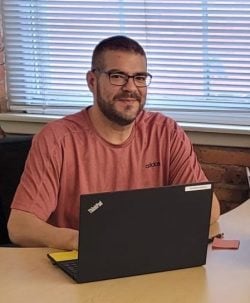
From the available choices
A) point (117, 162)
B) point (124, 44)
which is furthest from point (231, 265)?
point (124, 44)

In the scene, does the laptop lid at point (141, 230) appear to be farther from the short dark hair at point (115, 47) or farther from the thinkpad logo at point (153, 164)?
the short dark hair at point (115, 47)

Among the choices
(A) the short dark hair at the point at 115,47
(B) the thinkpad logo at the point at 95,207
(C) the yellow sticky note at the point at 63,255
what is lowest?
(C) the yellow sticky note at the point at 63,255

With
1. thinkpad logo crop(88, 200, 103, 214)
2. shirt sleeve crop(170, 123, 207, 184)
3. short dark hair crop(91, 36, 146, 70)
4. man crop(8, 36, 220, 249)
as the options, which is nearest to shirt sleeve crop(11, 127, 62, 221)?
man crop(8, 36, 220, 249)

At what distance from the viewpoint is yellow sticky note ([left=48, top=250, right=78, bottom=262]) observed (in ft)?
5.82

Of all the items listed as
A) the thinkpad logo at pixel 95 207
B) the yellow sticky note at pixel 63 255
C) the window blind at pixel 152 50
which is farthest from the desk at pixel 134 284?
the window blind at pixel 152 50

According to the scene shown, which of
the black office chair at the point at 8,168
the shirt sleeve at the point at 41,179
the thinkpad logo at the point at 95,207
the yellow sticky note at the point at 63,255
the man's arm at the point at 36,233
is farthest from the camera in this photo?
the black office chair at the point at 8,168

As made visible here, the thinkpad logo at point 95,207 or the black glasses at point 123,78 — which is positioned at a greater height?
the black glasses at point 123,78

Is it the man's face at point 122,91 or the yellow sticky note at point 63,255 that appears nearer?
the yellow sticky note at point 63,255

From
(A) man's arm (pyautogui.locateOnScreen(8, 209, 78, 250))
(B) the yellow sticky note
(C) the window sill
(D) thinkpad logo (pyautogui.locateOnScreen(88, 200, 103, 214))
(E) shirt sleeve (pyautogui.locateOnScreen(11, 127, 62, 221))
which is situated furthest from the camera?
(C) the window sill

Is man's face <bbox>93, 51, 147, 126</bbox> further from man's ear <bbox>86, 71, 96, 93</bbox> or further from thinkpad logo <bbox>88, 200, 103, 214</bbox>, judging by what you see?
thinkpad logo <bbox>88, 200, 103, 214</bbox>

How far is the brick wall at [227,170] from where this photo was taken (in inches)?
111

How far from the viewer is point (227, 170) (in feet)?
9.35

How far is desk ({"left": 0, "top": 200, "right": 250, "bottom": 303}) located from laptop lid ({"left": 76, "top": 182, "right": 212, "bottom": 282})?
33 millimetres

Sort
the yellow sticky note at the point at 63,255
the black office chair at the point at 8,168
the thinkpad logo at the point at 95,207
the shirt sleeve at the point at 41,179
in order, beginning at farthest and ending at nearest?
the black office chair at the point at 8,168
the shirt sleeve at the point at 41,179
the yellow sticky note at the point at 63,255
the thinkpad logo at the point at 95,207
